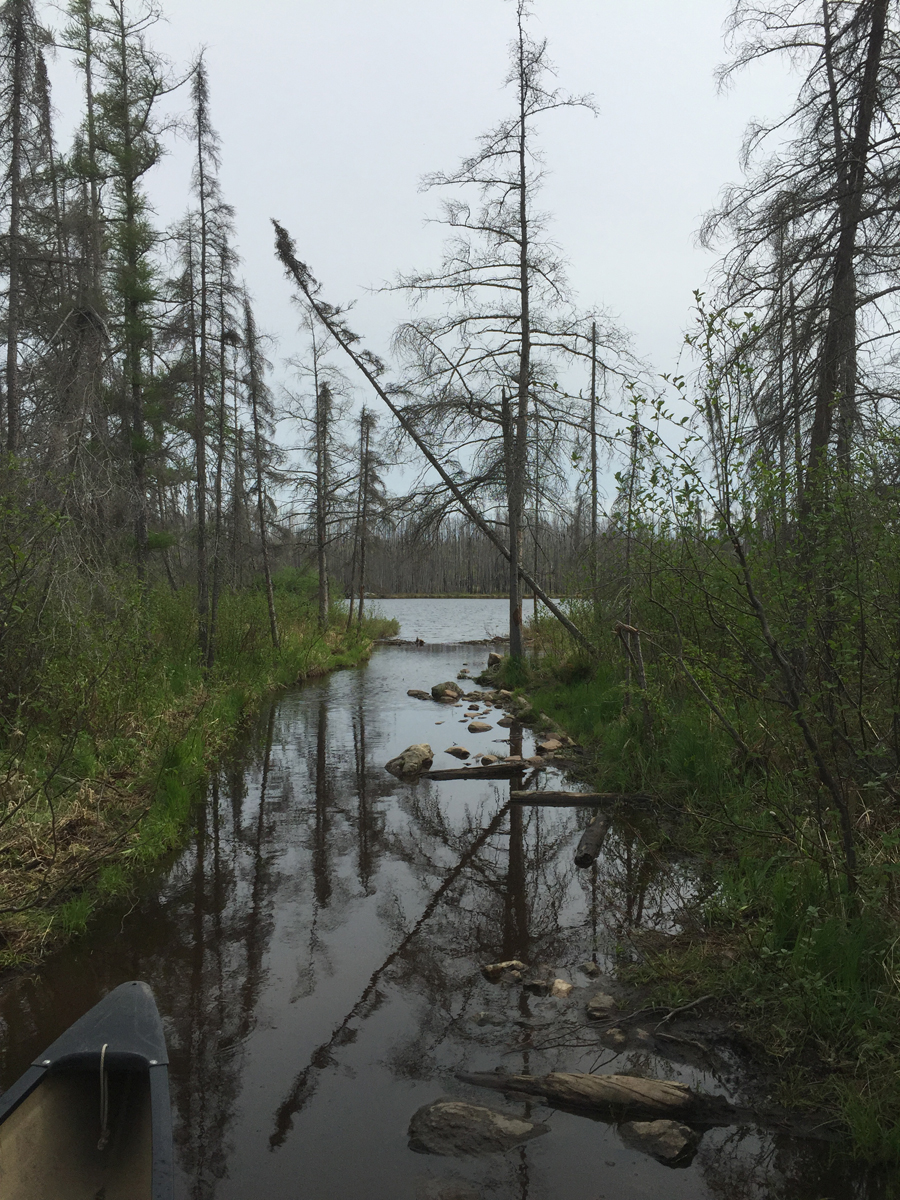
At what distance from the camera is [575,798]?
871 centimetres

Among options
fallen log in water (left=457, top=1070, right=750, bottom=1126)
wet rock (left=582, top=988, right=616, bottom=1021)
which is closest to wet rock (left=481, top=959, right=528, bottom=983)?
wet rock (left=582, top=988, right=616, bottom=1021)

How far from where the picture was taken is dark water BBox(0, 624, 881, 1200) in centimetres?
345

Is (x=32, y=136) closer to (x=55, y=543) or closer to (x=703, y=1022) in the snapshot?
(x=55, y=543)

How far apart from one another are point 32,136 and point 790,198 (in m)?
10.1

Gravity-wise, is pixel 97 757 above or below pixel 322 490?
below

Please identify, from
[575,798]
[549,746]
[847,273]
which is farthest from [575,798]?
[847,273]

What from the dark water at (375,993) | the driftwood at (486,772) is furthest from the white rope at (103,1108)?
the driftwood at (486,772)

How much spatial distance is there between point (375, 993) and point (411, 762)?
18.7 ft

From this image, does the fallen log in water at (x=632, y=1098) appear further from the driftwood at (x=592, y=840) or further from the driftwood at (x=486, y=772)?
the driftwood at (x=486, y=772)

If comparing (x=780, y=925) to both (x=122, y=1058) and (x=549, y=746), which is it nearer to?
(x=122, y=1058)

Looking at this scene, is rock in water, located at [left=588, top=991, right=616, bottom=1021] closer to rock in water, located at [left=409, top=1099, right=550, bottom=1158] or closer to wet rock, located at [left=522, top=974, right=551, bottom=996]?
wet rock, located at [left=522, top=974, right=551, bottom=996]

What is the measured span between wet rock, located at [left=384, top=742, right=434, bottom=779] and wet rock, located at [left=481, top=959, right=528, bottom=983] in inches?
211

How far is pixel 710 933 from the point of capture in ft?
17.1

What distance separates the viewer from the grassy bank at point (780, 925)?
12.3 ft
